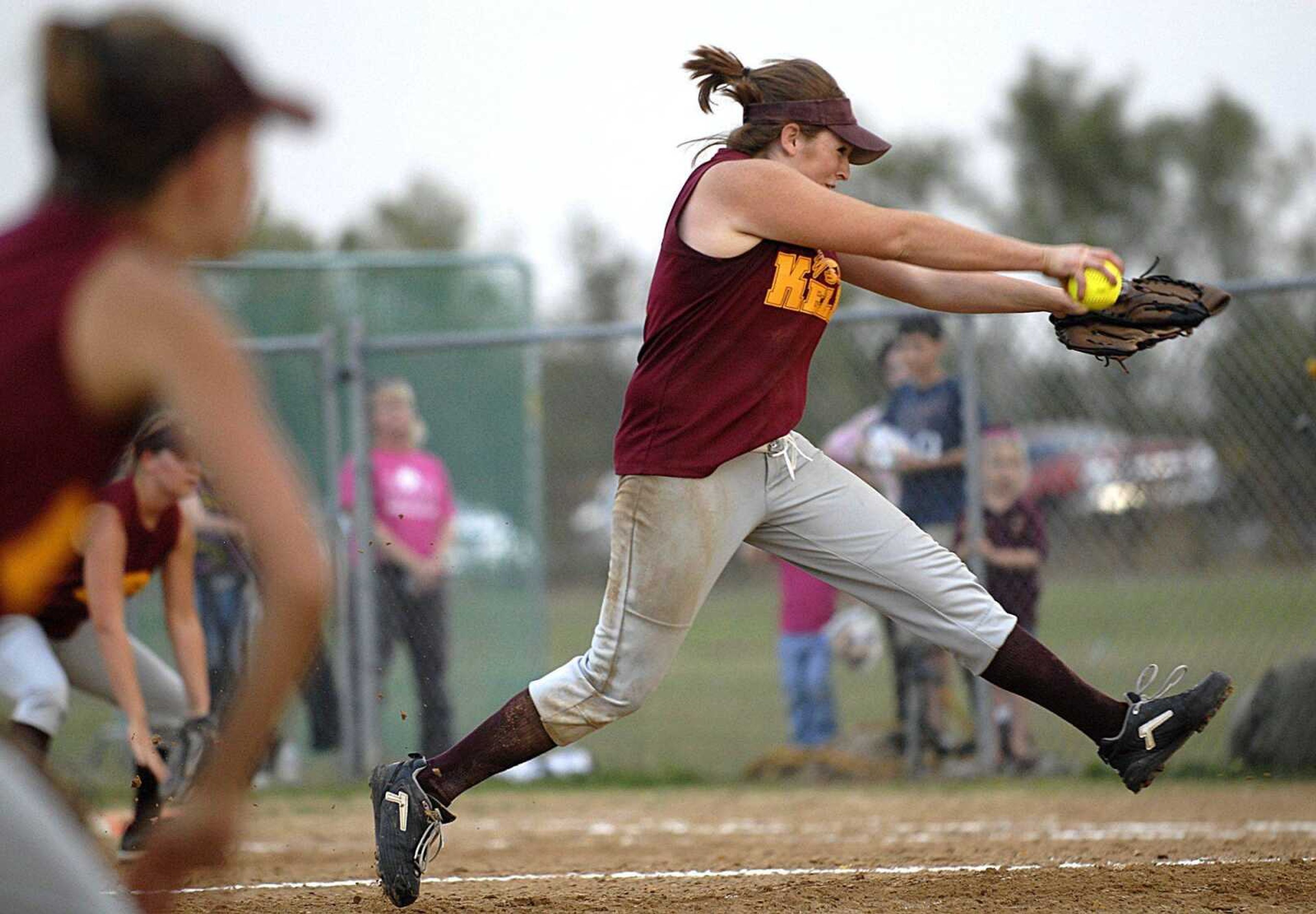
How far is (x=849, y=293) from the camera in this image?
30.1 metres

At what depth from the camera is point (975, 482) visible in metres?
8.29

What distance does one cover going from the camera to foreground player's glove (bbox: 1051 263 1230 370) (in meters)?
4.37

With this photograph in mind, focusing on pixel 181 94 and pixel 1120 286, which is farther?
pixel 1120 286

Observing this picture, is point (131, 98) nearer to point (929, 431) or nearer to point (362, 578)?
point (929, 431)

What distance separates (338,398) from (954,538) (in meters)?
3.97

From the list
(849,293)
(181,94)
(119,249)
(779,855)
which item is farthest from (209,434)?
(849,293)

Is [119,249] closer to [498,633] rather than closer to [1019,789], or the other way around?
[1019,789]

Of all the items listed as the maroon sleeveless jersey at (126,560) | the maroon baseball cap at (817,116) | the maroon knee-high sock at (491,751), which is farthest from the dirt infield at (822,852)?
the maroon baseball cap at (817,116)

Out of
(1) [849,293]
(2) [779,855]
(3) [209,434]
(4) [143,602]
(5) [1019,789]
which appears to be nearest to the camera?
(3) [209,434]

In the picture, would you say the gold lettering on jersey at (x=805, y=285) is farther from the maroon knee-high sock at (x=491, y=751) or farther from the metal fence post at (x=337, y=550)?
the metal fence post at (x=337, y=550)

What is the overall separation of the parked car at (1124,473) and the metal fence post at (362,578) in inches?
153

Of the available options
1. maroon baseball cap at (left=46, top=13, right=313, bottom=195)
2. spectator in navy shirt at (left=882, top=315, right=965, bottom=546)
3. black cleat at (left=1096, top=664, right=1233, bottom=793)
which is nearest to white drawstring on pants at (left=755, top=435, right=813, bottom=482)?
black cleat at (left=1096, top=664, right=1233, bottom=793)

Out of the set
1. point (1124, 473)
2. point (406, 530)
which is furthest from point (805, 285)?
point (406, 530)

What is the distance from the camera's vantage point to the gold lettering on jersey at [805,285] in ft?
13.8
